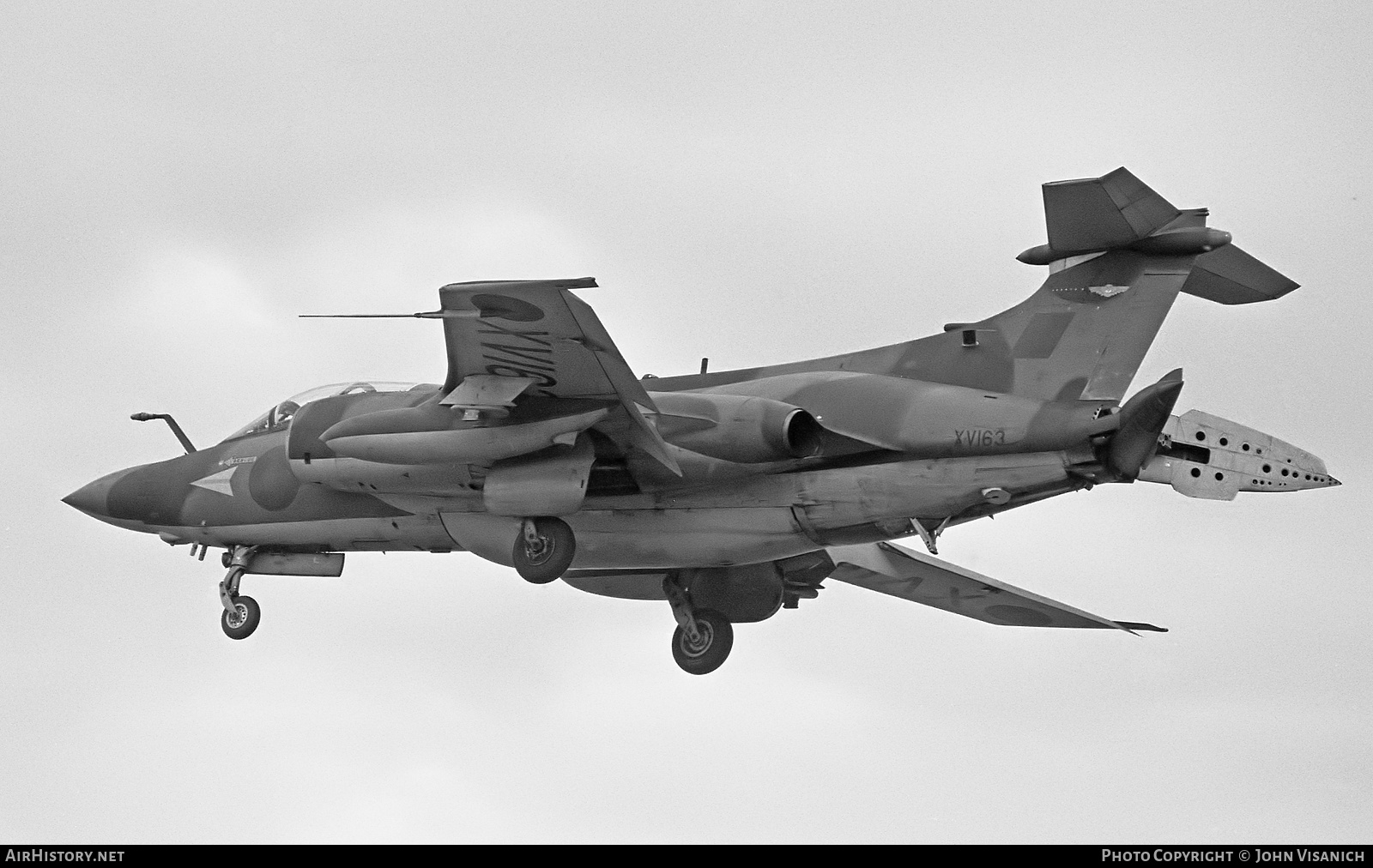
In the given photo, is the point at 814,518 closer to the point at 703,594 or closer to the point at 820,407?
the point at 820,407

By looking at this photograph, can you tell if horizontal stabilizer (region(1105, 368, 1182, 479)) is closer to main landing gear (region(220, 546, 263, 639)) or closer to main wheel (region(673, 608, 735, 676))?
main wheel (region(673, 608, 735, 676))

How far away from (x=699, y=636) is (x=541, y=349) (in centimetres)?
635

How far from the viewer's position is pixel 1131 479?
19.6m

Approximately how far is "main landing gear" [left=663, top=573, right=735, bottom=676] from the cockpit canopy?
15.1 feet

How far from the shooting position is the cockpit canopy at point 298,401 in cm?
2309

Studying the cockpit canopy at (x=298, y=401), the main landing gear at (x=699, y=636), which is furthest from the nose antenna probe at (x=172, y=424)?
the main landing gear at (x=699, y=636)

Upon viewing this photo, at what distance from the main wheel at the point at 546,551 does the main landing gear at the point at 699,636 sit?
11.3 feet

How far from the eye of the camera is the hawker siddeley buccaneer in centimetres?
1953

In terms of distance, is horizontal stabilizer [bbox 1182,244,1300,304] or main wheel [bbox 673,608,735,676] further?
main wheel [bbox 673,608,735,676]

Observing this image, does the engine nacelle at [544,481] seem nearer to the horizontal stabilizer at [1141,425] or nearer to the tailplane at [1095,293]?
the tailplane at [1095,293]

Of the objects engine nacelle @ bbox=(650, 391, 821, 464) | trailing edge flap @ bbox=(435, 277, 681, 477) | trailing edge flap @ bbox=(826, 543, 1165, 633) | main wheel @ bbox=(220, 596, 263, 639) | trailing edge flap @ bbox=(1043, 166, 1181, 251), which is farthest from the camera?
trailing edge flap @ bbox=(826, 543, 1165, 633)

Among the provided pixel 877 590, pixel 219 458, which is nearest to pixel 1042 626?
pixel 877 590

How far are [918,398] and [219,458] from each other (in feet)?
31.2

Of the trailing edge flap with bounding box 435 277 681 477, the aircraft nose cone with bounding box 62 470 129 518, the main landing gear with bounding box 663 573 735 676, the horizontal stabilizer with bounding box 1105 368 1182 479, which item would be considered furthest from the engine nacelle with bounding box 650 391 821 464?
the aircraft nose cone with bounding box 62 470 129 518
